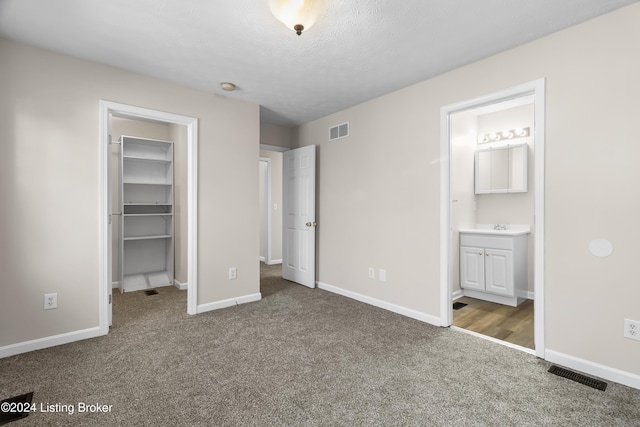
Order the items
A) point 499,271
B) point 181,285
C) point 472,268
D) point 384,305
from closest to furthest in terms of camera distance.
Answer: point 384,305, point 499,271, point 472,268, point 181,285

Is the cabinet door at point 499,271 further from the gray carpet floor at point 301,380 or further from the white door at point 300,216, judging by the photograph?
the white door at point 300,216

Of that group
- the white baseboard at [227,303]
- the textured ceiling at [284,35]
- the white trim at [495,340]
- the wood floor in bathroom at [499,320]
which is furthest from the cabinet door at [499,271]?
the white baseboard at [227,303]

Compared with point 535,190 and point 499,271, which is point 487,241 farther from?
point 535,190

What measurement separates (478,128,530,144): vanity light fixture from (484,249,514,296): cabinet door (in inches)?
62.6

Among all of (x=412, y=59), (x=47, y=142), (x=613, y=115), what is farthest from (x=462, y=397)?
(x=47, y=142)

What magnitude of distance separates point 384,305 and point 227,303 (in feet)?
5.98

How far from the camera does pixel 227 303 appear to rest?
360 cm

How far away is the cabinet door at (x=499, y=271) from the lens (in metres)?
3.63

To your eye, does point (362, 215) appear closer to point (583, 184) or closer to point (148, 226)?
point (583, 184)

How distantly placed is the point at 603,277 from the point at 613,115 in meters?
1.10

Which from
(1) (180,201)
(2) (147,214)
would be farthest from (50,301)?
(1) (180,201)

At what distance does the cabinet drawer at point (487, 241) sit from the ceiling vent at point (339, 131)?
204cm

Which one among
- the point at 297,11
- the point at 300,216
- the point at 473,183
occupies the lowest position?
the point at 300,216

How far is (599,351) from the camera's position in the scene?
2129 millimetres
